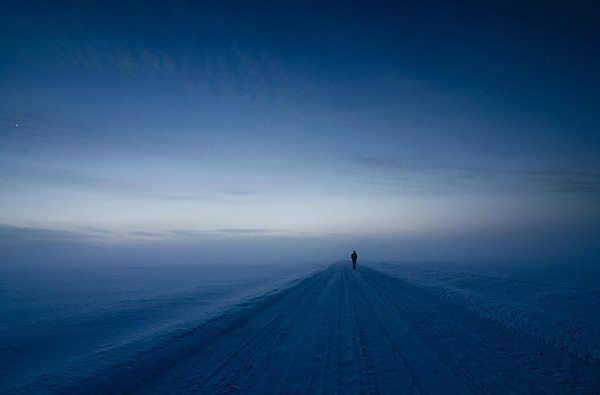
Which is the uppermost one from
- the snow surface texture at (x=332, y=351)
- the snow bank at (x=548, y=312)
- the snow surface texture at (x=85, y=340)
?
the snow bank at (x=548, y=312)

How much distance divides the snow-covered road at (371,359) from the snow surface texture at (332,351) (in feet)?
0.09

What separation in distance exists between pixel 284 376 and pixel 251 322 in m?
5.21

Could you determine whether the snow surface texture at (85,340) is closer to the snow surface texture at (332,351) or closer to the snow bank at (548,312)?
the snow surface texture at (332,351)

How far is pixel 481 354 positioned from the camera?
5.84 m

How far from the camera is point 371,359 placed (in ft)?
18.6

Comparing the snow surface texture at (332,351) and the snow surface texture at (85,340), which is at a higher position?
the snow surface texture at (332,351)

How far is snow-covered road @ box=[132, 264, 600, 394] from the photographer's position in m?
4.62

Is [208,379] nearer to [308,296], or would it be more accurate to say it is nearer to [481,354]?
[481,354]

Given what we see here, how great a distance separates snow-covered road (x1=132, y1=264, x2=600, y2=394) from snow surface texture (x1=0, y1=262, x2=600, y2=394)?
1.1 inches

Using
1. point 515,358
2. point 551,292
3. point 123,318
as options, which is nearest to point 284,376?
point 515,358

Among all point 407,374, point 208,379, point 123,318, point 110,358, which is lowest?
point 123,318

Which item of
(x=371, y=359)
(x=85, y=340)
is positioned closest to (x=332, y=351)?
(x=371, y=359)

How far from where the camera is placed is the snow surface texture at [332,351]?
482 cm

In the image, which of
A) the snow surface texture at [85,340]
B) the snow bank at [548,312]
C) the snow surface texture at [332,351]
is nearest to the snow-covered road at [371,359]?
the snow surface texture at [332,351]
